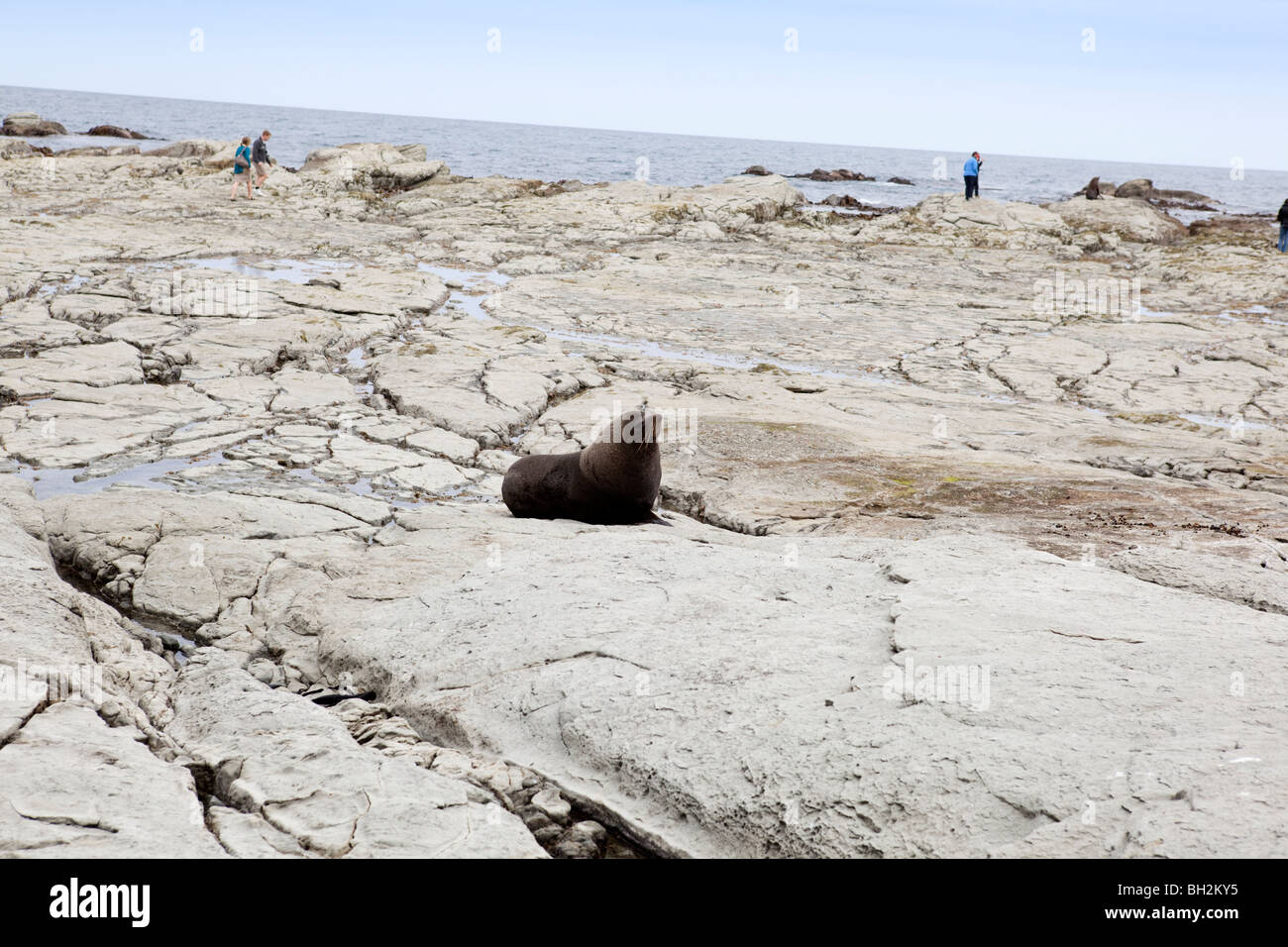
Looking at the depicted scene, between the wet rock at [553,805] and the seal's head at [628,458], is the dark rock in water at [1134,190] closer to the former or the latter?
the seal's head at [628,458]

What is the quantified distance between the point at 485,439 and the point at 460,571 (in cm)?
328

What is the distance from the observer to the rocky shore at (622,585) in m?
2.97

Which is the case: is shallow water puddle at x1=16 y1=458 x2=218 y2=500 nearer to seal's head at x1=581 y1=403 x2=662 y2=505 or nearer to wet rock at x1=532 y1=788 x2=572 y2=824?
seal's head at x1=581 y1=403 x2=662 y2=505

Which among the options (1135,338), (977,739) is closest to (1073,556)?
(977,739)

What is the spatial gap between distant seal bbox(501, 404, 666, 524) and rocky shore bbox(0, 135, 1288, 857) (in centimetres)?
25

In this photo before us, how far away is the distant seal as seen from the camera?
6207 millimetres

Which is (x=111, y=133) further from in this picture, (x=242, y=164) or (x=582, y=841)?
(x=582, y=841)

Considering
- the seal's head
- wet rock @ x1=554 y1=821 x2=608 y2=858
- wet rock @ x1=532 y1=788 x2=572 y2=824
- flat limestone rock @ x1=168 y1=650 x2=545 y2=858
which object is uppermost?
the seal's head

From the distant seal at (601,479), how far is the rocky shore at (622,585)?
0.82ft

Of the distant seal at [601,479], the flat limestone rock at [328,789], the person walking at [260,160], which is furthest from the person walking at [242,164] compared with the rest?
the flat limestone rock at [328,789]

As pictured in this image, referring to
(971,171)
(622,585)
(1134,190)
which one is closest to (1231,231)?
(971,171)

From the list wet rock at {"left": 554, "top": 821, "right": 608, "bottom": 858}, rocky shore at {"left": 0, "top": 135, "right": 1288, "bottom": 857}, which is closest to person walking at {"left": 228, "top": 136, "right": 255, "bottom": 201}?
rocky shore at {"left": 0, "top": 135, "right": 1288, "bottom": 857}

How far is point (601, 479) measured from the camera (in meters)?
6.30

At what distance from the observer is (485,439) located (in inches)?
330
